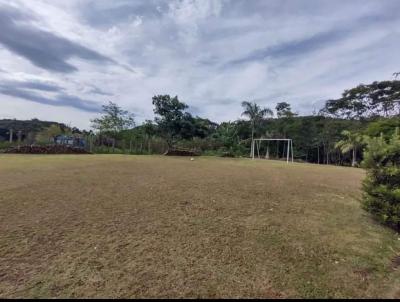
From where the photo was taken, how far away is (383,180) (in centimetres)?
430

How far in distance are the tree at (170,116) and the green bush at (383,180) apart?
2124cm

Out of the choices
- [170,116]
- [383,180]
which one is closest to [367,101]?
[170,116]

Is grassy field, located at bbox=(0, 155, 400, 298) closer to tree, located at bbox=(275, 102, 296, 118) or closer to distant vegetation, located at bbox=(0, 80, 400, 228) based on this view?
distant vegetation, located at bbox=(0, 80, 400, 228)

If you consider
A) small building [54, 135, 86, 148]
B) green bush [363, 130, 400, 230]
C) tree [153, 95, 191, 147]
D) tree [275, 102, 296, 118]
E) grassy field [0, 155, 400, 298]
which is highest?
tree [275, 102, 296, 118]

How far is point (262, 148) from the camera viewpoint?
101 feet

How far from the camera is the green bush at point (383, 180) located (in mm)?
4043

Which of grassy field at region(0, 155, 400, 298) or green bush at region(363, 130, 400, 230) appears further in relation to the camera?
green bush at region(363, 130, 400, 230)

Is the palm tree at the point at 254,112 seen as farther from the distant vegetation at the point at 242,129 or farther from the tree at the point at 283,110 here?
the tree at the point at 283,110

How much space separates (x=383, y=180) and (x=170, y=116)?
22593 mm

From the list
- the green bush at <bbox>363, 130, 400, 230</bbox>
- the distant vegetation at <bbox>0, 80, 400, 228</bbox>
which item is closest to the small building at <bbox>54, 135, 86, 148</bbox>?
the distant vegetation at <bbox>0, 80, 400, 228</bbox>

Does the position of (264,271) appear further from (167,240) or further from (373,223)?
(373,223)

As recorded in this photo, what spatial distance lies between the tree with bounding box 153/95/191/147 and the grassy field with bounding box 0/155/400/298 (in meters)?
20.5

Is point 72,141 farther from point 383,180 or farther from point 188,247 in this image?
point 383,180

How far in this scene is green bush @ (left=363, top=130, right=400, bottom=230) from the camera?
4.04 m
